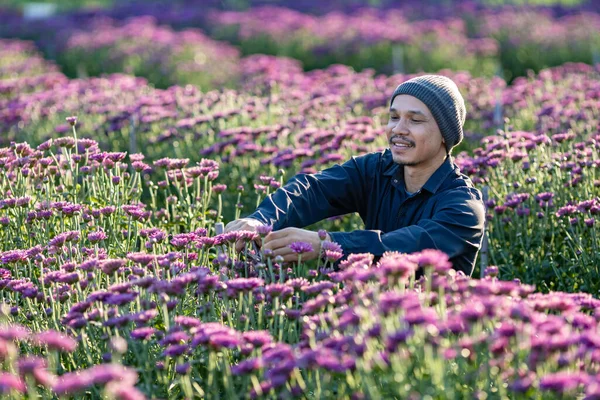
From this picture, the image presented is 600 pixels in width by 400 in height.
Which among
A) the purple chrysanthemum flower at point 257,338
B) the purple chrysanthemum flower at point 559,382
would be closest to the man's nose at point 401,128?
the purple chrysanthemum flower at point 257,338

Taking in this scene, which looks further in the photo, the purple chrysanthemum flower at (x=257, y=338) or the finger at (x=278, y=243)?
the finger at (x=278, y=243)

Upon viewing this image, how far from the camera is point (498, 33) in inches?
671

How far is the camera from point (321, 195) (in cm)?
444

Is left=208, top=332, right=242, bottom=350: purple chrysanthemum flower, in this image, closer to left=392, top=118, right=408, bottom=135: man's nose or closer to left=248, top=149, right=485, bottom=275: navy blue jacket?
left=248, top=149, right=485, bottom=275: navy blue jacket

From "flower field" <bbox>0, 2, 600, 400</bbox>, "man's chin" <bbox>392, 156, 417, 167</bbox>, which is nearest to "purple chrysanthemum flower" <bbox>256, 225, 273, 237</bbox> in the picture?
"flower field" <bbox>0, 2, 600, 400</bbox>

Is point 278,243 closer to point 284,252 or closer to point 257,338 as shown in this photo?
point 284,252

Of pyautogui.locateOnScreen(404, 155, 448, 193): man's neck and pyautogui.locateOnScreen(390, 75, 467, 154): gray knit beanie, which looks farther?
pyautogui.locateOnScreen(404, 155, 448, 193): man's neck

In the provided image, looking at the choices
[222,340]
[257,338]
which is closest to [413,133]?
[257,338]

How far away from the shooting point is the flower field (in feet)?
8.07

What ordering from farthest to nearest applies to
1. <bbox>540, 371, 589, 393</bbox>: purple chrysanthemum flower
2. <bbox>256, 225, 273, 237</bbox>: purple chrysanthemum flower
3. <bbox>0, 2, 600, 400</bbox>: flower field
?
<bbox>256, 225, 273, 237</bbox>: purple chrysanthemum flower, <bbox>0, 2, 600, 400</bbox>: flower field, <bbox>540, 371, 589, 393</bbox>: purple chrysanthemum flower

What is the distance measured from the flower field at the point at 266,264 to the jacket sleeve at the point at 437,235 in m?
0.15

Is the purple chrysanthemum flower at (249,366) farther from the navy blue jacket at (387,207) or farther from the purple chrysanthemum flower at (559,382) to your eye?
the navy blue jacket at (387,207)

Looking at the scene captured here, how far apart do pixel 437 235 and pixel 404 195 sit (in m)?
0.55

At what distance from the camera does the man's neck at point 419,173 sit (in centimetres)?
423
